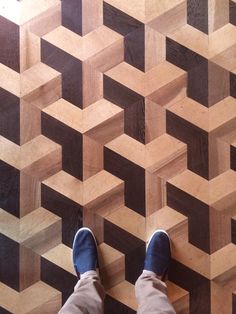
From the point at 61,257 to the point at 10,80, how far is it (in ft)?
1.99

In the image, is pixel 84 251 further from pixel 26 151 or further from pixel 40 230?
pixel 26 151

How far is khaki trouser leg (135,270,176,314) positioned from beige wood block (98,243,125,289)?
7 cm

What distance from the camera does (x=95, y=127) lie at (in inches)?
50.9

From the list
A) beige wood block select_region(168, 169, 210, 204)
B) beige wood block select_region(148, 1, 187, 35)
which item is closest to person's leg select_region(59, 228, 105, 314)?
beige wood block select_region(168, 169, 210, 204)

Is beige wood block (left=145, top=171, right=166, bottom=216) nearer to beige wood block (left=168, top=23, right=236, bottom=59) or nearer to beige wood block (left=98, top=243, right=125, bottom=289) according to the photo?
beige wood block (left=98, top=243, right=125, bottom=289)

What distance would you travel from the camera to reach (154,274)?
1.24 meters

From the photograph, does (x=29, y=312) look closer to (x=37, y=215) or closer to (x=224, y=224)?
(x=37, y=215)

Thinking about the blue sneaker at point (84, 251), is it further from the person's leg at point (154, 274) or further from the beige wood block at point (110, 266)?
the person's leg at point (154, 274)

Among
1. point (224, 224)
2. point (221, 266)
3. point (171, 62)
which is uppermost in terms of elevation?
point (171, 62)

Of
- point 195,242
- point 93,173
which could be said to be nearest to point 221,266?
point 195,242

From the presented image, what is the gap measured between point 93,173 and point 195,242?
0.40 m

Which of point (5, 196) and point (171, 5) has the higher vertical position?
point (171, 5)

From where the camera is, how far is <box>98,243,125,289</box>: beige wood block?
128 cm

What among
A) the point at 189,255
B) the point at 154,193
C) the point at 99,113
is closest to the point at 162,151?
the point at 154,193
